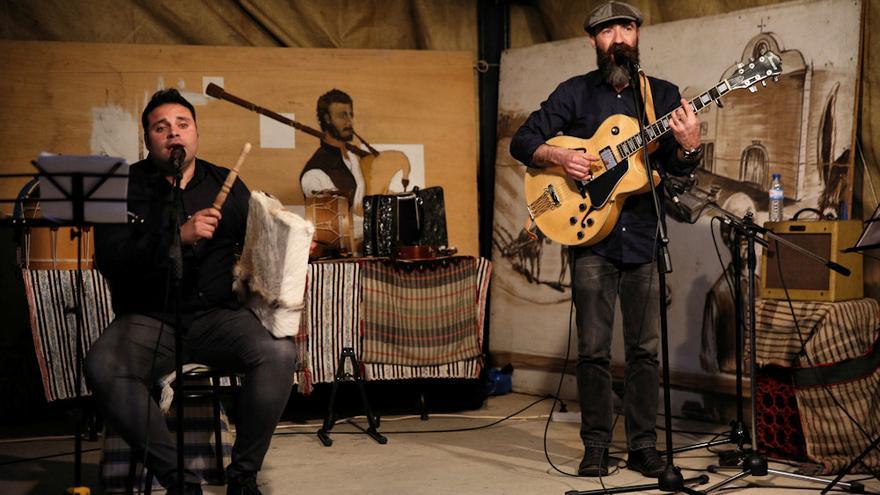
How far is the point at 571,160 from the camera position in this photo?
4258mm

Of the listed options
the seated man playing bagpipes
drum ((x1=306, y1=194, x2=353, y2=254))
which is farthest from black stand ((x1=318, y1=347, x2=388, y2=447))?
the seated man playing bagpipes

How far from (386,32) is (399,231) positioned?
1.66 meters

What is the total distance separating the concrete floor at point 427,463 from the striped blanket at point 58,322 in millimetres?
347

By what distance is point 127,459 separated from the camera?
13.9 ft

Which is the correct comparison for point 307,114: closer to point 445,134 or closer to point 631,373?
point 445,134

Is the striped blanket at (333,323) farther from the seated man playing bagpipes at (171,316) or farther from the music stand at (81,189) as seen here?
the music stand at (81,189)

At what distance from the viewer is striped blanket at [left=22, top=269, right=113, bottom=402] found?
16.8 ft

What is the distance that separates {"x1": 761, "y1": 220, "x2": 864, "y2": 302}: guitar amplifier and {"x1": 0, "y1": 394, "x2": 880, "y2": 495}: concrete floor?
820mm

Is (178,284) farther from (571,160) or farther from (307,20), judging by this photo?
(307,20)

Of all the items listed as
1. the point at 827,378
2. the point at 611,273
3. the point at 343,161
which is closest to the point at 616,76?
the point at 611,273

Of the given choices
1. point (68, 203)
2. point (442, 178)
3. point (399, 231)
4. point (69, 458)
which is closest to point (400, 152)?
point (442, 178)

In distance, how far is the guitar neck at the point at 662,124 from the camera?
3.88 meters

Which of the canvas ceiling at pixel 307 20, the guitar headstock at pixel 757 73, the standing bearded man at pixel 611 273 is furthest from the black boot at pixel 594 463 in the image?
the canvas ceiling at pixel 307 20

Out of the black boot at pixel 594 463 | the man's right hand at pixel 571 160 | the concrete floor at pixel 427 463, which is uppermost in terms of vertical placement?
the man's right hand at pixel 571 160
